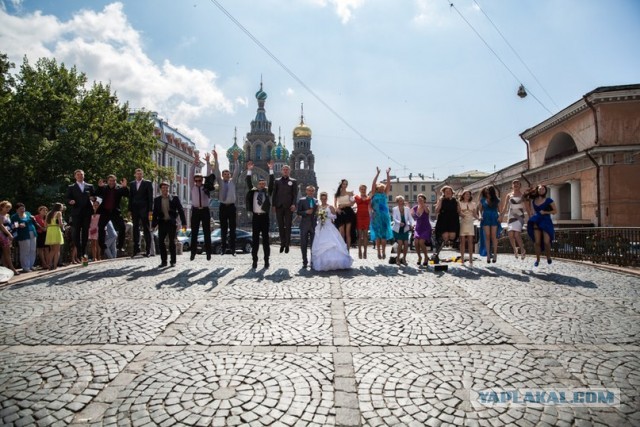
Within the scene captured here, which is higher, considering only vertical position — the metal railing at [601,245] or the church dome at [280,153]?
the church dome at [280,153]

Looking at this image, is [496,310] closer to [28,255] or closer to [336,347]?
[336,347]

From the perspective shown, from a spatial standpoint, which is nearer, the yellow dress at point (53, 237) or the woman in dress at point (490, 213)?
the yellow dress at point (53, 237)

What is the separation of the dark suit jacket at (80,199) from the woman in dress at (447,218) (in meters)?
8.59

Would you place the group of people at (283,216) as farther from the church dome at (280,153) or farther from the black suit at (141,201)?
the church dome at (280,153)

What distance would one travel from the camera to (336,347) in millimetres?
3574

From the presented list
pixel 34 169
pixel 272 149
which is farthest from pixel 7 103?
pixel 272 149

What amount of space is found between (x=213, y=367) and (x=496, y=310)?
359cm

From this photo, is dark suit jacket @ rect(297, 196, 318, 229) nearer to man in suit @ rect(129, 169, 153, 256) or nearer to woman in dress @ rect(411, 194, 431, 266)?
woman in dress @ rect(411, 194, 431, 266)

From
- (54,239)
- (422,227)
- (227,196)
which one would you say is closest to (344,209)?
(422,227)

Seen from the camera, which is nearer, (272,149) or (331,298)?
(331,298)

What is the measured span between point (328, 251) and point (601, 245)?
7847 mm

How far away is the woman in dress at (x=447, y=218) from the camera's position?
930cm

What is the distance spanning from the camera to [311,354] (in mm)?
3416

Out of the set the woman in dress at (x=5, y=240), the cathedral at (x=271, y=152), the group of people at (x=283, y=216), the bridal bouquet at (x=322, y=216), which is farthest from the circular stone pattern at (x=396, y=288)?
the cathedral at (x=271, y=152)
